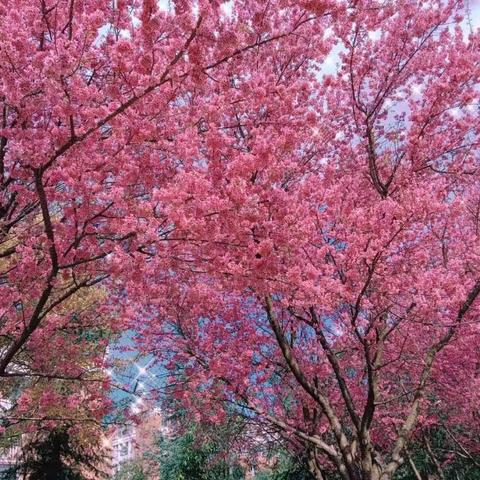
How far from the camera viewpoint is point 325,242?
25.6ft

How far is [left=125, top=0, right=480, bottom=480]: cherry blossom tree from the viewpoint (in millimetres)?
5375

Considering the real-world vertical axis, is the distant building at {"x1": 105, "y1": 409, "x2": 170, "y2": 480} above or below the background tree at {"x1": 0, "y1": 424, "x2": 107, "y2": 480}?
above

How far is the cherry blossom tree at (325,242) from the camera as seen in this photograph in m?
5.38

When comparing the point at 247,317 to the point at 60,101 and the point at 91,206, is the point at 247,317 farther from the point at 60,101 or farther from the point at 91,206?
the point at 60,101

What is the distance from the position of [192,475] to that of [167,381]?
13808mm

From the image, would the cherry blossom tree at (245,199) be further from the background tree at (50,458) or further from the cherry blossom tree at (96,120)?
the background tree at (50,458)

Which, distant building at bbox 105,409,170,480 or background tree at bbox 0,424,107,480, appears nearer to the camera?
distant building at bbox 105,409,170,480

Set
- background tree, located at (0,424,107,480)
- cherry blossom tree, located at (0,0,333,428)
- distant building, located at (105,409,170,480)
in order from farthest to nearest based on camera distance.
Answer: background tree, located at (0,424,107,480) < distant building, located at (105,409,170,480) < cherry blossom tree, located at (0,0,333,428)

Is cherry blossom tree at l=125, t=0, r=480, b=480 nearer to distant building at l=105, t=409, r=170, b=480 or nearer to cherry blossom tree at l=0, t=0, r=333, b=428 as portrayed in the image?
cherry blossom tree at l=0, t=0, r=333, b=428

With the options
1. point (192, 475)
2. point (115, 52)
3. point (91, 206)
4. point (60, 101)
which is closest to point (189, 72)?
point (115, 52)

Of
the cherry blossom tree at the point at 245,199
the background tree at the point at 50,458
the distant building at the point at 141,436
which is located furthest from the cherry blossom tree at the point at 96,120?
→ the background tree at the point at 50,458

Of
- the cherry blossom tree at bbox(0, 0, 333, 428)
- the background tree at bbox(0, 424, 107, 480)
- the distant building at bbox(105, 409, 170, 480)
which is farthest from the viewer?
the background tree at bbox(0, 424, 107, 480)

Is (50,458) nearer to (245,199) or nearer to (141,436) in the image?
(245,199)

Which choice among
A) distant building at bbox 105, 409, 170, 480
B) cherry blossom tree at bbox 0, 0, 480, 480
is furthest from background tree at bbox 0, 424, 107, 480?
cherry blossom tree at bbox 0, 0, 480, 480
